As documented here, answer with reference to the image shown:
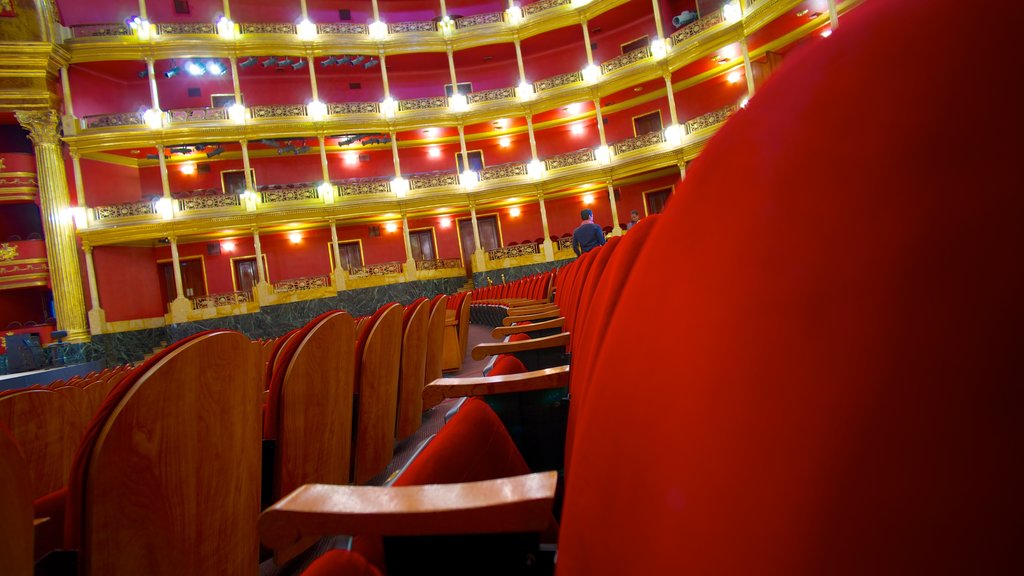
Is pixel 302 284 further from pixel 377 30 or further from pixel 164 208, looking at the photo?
pixel 377 30

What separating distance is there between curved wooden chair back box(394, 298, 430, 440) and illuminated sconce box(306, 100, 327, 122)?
42.6 ft

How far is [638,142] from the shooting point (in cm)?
1354

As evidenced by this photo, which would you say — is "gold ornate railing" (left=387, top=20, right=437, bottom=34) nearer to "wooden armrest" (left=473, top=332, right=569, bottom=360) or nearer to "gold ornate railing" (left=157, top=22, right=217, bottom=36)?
"gold ornate railing" (left=157, top=22, right=217, bottom=36)

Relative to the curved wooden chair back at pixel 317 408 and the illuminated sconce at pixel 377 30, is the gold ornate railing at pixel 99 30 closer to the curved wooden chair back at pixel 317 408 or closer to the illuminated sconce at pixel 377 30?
the illuminated sconce at pixel 377 30

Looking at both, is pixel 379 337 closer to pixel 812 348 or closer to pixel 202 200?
pixel 812 348

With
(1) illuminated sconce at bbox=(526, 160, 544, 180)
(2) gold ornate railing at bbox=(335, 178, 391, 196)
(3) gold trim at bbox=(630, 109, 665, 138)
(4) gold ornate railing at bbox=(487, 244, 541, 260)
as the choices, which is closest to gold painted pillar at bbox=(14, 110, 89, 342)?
(2) gold ornate railing at bbox=(335, 178, 391, 196)

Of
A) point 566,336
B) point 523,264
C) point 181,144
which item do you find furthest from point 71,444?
point 181,144

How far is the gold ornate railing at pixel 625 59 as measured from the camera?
524 inches

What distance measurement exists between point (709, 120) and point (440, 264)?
7.61 metres

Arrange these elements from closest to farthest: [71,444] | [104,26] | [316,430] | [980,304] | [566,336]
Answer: [980,304] < [316,430] < [566,336] < [71,444] < [104,26]

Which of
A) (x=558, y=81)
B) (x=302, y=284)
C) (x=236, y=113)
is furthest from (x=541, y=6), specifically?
(x=302, y=284)

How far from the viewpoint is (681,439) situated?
310mm

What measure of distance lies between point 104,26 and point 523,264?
11328 millimetres

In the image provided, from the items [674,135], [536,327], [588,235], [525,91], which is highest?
[525,91]
